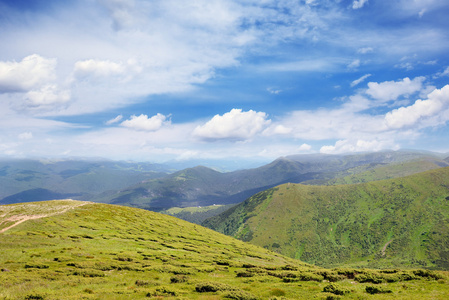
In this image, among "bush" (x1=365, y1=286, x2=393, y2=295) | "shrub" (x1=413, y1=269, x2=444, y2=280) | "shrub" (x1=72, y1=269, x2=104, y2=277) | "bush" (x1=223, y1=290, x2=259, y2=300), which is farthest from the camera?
"shrub" (x1=413, y1=269, x2=444, y2=280)

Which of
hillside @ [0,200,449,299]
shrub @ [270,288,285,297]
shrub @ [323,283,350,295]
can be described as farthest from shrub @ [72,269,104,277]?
shrub @ [323,283,350,295]

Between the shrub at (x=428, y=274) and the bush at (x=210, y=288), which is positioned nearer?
the bush at (x=210, y=288)

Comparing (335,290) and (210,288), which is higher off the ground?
(210,288)

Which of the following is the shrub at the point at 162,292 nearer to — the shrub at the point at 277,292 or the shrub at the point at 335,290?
the shrub at the point at 277,292

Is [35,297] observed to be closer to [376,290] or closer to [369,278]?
[376,290]

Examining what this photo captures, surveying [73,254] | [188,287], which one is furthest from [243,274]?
[73,254]

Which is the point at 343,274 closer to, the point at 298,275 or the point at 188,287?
the point at 298,275

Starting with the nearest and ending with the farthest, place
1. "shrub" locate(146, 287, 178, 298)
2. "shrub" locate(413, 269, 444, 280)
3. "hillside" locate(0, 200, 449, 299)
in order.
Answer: "shrub" locate(146, 287, 178, 298) < "hillside" locate(0, 200, 449, 299) < "shrub" locate(413, 269, 444, 280)

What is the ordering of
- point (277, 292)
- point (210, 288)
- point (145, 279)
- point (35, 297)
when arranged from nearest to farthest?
point (35, 297) < point (277, 292) < point (210, 288) < point (145, 279)

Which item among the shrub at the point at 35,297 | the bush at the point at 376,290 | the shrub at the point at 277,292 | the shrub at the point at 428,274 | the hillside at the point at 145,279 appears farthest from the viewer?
the shrub at the point at 428,274

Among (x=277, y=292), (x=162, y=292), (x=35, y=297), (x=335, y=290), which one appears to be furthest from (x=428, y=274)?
(x=35, y=297)

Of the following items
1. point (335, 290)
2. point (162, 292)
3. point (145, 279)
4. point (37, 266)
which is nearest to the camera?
point (162, 292)

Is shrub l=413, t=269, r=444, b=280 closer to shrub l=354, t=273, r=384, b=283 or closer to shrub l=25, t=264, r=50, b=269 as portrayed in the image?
shrub l=354, t=273, r=384, b=283

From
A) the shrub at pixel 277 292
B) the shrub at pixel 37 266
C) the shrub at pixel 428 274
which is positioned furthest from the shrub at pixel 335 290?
the shrub at pixel 37 266
